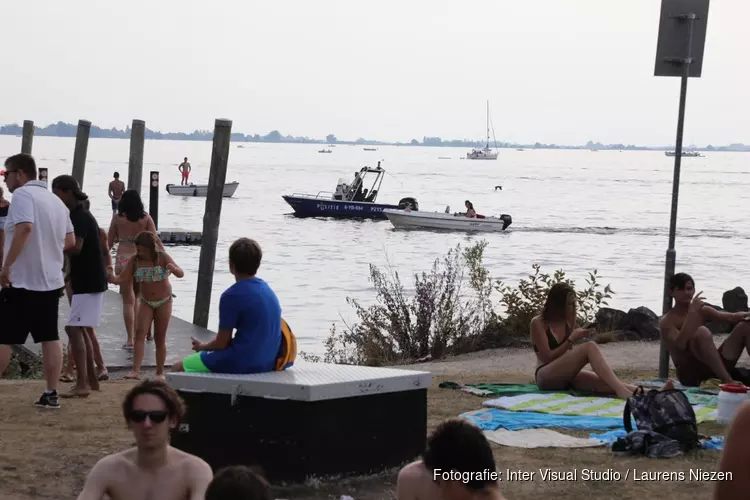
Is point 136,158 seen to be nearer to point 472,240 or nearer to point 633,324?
point 633,324

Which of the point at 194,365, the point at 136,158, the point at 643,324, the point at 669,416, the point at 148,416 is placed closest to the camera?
the point at 148,416

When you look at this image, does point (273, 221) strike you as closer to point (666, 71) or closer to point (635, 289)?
point (635, 289)

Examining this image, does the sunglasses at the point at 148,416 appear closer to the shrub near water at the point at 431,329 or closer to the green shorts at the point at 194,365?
the green shorts at the point at 194,365

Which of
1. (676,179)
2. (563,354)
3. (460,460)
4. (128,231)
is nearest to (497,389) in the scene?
(563,354)

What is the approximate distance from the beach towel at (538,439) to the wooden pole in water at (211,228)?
804 cm

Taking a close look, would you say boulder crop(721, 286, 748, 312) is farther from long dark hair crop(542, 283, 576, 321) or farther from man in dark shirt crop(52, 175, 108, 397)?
man in dark shirt crop(52, 175, 108, 397)

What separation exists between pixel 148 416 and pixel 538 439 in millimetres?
3644

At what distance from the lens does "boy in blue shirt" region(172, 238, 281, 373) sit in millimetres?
6684

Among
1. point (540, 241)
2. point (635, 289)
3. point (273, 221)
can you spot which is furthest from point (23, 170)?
point (273, 221)

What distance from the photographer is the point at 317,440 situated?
623cm

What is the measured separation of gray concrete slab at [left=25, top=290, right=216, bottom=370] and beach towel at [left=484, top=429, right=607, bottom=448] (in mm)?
4732

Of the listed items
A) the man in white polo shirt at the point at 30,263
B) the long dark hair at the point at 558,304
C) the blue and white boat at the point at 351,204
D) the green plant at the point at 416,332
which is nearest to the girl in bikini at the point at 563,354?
the long dark hair at the point at 558,304

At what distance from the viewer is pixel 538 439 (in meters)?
7.59

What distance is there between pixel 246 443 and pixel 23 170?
2.88 m
